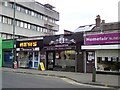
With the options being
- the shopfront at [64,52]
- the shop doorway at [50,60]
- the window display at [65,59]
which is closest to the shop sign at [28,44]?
the shopfront at [64,52]

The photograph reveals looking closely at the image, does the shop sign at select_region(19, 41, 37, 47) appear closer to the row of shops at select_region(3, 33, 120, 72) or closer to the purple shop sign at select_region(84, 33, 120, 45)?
the row of shops at select_region(3, 33, 120, 72)

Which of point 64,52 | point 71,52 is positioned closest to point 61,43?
point 64,52

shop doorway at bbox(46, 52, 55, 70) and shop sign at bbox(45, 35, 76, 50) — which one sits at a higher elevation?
shop sign at bbox(45, 35, 76, 50)

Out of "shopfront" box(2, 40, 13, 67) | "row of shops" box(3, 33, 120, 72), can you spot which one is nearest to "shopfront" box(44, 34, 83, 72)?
"row of shops" box(3, 33, 120, 72)

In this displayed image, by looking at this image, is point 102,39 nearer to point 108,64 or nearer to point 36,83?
point 108,64

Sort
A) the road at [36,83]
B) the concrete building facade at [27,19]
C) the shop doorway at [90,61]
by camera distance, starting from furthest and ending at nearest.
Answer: the concrete building facade at [27,19], the shop doorway at [90,61], the road at [36,83]

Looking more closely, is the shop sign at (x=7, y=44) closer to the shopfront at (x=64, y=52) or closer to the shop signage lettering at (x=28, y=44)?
the shop signage lettering at (x=28, y=44)

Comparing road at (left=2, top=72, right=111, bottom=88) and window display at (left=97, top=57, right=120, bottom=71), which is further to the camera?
window display at (left=97, top=57, right=120, bottom=71)

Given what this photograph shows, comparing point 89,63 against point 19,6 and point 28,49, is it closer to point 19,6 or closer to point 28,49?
point 28,49

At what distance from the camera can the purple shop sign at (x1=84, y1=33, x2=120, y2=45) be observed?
26491mm

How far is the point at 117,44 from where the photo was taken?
86.5 feet

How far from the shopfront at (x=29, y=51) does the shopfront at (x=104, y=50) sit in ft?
24.7

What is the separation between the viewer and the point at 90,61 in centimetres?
2895

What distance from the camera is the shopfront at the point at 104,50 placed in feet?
87.6
